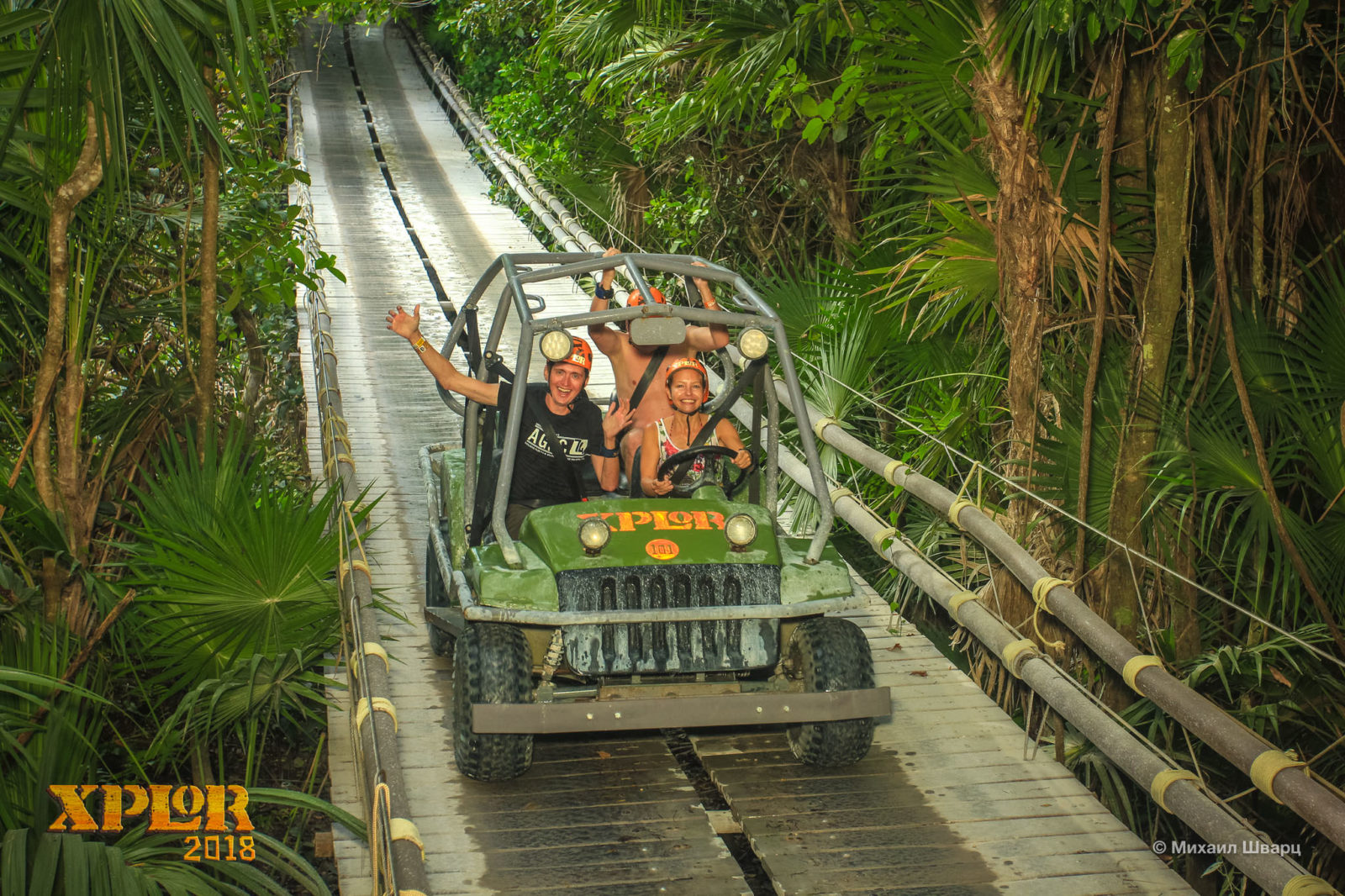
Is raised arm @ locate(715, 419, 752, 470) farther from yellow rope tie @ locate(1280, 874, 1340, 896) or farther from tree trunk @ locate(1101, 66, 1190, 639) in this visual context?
yellow rope tie @ locate(1280, 874, 1340, 896)

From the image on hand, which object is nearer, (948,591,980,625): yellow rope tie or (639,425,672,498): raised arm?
(639,425,672,498): raised arm

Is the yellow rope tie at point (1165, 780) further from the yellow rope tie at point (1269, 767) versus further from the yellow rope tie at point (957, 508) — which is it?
the yellow rope tie at point (957, 508)

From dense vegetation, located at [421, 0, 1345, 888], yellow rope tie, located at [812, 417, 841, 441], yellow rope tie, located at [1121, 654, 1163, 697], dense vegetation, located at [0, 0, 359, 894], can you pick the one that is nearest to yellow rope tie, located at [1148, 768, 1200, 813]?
yellow rope tie, located at [1121, 654, 1163, 697]

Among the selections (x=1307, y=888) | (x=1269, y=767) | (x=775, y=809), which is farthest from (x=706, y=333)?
(x=1307, y=888)

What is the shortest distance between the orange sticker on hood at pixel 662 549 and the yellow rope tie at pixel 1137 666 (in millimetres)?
1737

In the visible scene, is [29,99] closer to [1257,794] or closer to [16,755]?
[16,755]

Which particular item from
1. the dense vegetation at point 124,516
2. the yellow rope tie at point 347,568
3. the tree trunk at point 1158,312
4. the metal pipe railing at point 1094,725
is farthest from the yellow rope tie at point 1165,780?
the yellow rope tie at point 347,568

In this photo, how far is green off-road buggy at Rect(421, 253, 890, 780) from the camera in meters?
4.75

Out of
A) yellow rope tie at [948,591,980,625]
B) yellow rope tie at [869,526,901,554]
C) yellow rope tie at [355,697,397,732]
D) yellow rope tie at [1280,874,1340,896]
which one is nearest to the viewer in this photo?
yellow rope tie at [1280,874,1340,896]

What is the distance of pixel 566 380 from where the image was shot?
18.4 ft

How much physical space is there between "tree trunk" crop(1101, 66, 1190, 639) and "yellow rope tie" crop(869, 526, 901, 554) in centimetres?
119

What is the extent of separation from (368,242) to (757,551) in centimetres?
1234

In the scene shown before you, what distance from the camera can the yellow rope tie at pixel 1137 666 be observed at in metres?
4.69

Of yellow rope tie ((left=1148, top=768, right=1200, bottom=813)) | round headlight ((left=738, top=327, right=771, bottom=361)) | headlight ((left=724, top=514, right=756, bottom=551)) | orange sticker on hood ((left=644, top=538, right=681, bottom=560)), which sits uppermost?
round headlight ((left=738, top=327, right=771, bottom=361))
